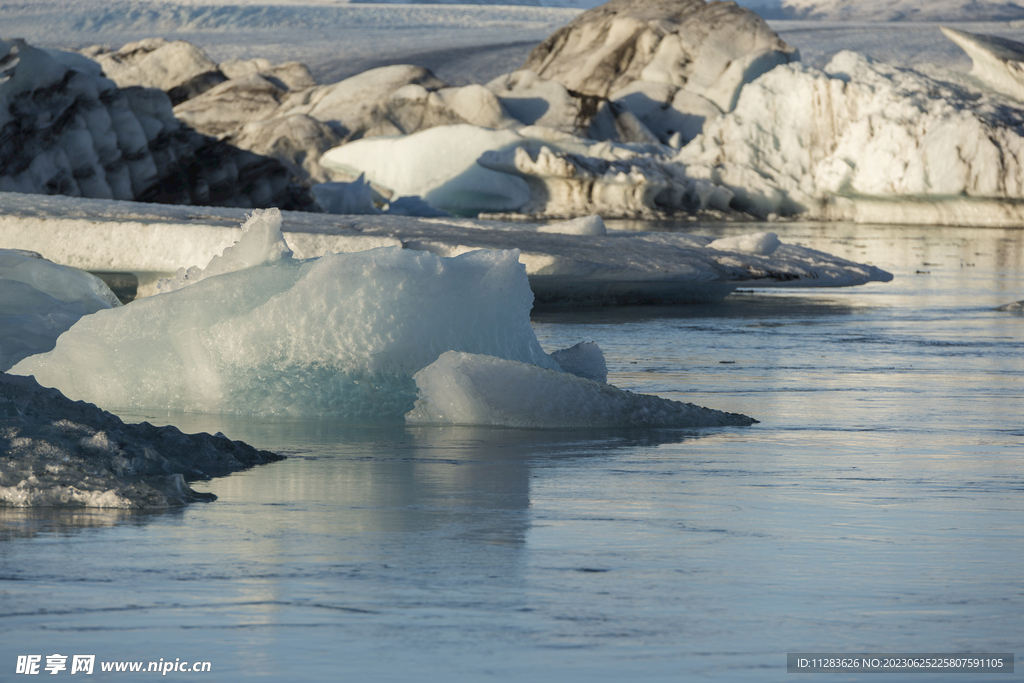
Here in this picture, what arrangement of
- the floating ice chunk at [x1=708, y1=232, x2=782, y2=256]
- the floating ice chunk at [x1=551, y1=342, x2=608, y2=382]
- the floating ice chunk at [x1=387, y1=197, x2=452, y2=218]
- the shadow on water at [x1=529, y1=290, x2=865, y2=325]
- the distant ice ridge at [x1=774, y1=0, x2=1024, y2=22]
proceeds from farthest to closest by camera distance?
the distant ice ridge at [x1=774, y1=0, x2=1024, y2=22]
the floating ice chunk at [x1=387, y1=197, x2=452, y2=218]
the floating ice chunk at [x1=708, y1=232, x2=782, y2=256]
the shadow on water at [x1=529, y1=290, x2=865, y2=325]
the floating ice chunk at [x1=551, y1=342, x2=608, y2=382]

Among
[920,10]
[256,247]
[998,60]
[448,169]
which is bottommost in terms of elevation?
[448,169]

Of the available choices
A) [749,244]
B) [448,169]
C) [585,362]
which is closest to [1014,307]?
[749,244]

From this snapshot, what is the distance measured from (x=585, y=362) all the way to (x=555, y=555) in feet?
5.90

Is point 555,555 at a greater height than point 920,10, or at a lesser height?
lesser

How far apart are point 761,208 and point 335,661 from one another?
16.2 m

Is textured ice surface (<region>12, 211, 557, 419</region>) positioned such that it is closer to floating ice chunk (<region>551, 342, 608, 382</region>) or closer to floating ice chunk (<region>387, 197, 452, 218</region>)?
floating ice chunk (<region>551, 342, 608, 382</region>)

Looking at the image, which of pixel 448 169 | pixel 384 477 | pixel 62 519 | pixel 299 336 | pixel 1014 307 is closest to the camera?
pixel 62 519

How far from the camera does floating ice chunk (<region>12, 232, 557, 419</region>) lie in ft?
9.76

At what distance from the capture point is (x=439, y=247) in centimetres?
551

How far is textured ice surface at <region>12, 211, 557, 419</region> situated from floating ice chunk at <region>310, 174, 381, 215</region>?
32.4 feet

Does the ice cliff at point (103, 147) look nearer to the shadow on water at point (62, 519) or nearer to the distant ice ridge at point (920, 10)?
the shadow on water at point (62, 519)

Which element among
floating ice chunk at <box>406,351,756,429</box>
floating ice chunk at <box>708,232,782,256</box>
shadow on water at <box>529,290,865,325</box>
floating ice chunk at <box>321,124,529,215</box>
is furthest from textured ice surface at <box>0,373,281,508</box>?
floating ice chunk at <box>321,124,529,215</box>

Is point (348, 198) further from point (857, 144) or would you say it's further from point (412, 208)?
point (857, 144)

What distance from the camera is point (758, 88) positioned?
17359 millimetres
